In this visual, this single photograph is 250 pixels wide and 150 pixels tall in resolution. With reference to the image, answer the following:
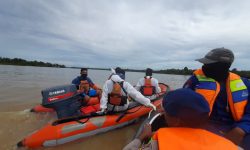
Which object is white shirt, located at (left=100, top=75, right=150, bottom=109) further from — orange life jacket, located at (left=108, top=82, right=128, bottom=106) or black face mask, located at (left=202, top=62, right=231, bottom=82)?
black face mask, located at (left=202, top=62, right=231, bottom=82)

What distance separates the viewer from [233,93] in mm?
2439

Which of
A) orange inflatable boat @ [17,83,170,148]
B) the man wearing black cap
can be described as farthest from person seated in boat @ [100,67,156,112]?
the man wearing black cap

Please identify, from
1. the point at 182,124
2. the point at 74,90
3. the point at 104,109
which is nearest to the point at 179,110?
the point at 182,124

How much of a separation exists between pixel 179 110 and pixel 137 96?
375cm

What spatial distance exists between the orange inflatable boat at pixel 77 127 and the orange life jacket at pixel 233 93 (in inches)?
116

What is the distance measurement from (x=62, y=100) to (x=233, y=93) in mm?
3720

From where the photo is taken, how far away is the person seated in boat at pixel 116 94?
5.20 metres

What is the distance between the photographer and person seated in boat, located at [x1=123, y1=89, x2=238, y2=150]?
4.33 feet

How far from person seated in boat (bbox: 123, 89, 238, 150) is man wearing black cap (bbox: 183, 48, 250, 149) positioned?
1.09 meters

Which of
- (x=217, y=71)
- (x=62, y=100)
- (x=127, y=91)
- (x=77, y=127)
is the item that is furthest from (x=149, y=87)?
(x=217, y=71)

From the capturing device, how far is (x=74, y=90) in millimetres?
5633

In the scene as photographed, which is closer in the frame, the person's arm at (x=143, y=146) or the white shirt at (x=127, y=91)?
the person's arm at (x=143, y=146)

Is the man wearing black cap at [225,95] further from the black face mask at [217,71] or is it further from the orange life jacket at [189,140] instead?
the orange life jacket at [189,140]

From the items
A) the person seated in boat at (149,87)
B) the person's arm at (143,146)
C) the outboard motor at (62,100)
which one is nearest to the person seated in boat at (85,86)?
the person seated in boat at (149,87)
